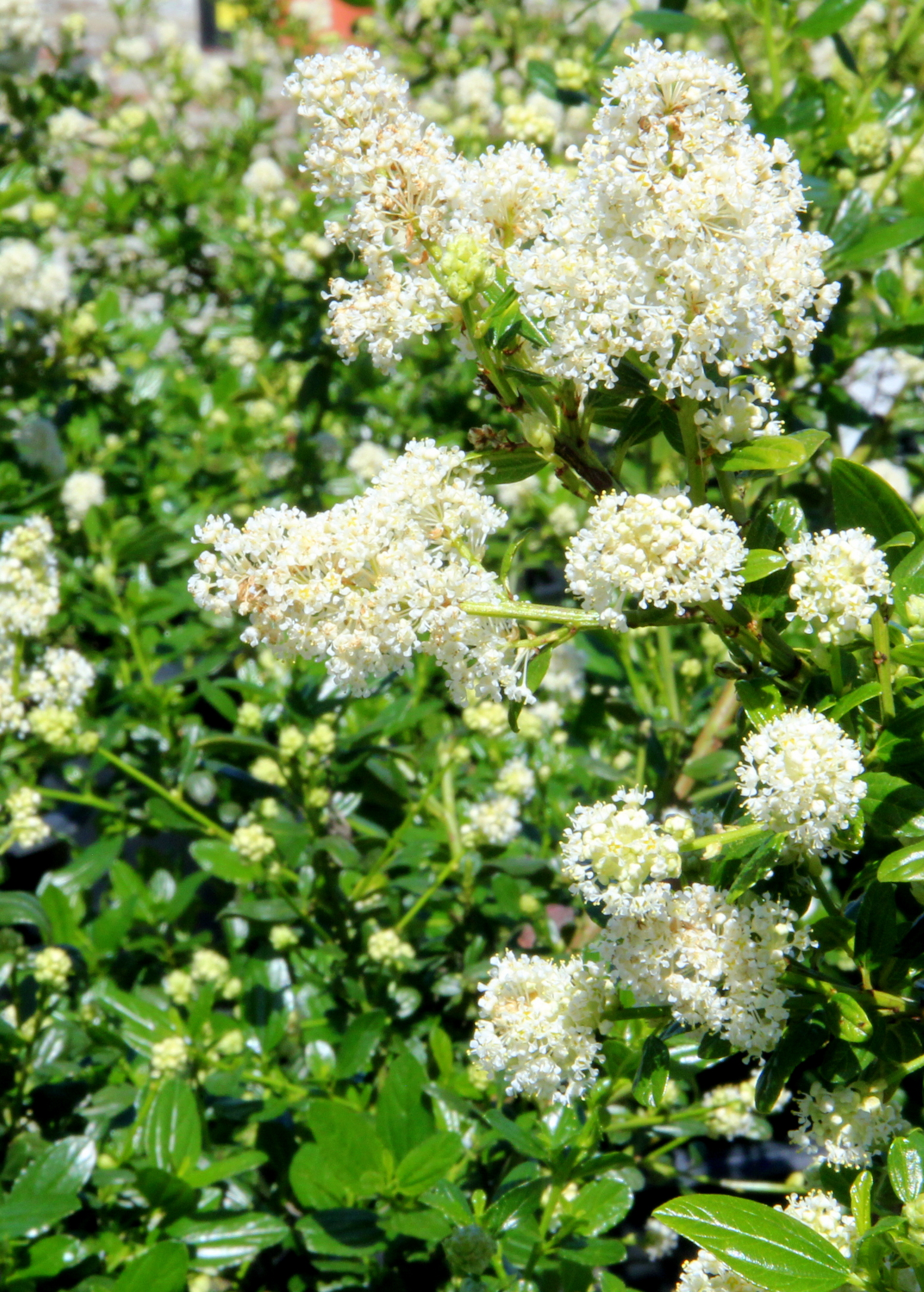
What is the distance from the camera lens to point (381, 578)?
2.86 feet

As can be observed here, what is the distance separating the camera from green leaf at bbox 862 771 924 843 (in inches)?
35.5

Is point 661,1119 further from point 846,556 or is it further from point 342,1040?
point 846,556

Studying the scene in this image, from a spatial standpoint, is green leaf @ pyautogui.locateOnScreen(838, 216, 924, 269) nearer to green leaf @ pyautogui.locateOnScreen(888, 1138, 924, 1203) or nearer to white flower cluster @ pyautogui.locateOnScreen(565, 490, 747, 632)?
white flower cluster @ pyautogui.locateOnScreen(565, 490, 747, 632)

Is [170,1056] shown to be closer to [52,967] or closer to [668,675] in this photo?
[52,967]

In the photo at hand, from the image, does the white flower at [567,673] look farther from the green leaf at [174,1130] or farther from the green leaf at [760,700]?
the green leaf at [760,700]

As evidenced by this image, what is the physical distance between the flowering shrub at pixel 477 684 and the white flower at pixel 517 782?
0.5 inches

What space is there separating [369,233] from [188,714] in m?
1.46

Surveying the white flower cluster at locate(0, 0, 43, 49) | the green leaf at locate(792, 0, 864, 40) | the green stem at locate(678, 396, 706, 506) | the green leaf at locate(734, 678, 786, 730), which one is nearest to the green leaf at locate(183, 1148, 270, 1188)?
the green leaf at locate(734, 678, 786, 730)

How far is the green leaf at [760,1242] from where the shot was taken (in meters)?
0.83

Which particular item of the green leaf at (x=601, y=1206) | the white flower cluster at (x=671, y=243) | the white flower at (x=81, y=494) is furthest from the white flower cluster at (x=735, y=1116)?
the white flower at (x=81, y=494)

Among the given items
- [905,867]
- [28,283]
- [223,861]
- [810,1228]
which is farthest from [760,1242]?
[28,283]

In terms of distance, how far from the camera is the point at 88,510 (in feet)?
A: 7.69

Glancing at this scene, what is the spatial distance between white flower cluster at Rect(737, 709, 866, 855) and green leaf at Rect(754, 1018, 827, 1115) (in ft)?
0.72

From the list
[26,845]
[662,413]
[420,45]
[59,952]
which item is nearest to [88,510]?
[26,845]
